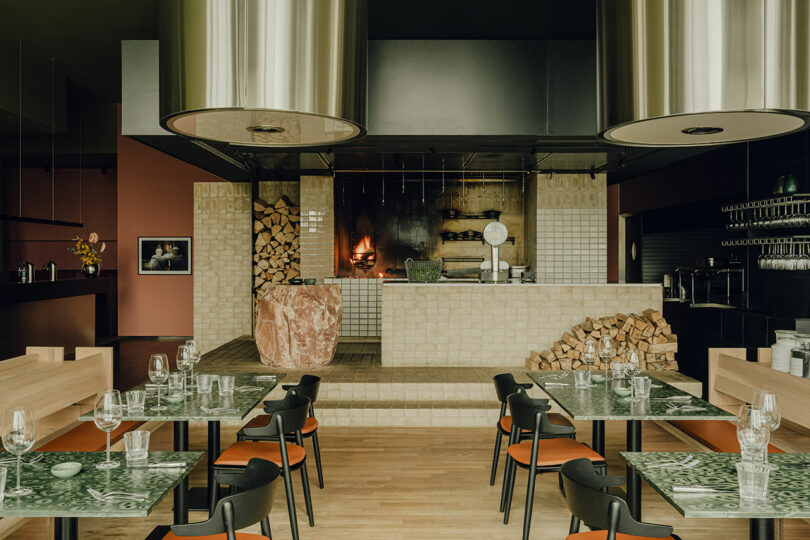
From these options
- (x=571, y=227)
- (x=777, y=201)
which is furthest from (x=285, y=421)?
(x=571, y=227)

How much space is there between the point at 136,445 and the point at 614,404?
2.47 meters

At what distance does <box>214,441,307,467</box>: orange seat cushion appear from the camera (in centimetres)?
335

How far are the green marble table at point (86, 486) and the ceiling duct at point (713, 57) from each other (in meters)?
2.18

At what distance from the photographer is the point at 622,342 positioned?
6.88 m

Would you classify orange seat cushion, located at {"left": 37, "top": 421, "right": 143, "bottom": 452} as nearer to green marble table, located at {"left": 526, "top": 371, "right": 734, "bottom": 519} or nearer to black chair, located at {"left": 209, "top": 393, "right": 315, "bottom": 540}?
black chair, located at {"left": 209, "top": 393, "right": 315, "bottom": 540}

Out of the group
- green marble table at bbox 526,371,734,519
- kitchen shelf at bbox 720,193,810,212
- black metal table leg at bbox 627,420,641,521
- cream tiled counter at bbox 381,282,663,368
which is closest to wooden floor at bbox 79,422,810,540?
black metal table leg at bbox 627,420,641,521

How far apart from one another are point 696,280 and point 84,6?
9.90 metres

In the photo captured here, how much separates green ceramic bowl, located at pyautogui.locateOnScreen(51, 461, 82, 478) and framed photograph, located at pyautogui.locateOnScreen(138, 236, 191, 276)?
32.8 feet

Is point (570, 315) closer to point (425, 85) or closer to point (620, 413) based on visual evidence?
point (425, 85)

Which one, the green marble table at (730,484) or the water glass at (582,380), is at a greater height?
the water glass at (582,380)

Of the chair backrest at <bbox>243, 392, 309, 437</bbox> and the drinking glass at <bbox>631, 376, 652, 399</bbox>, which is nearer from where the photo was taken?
the chair backrest at <bbox>243, 392, 309, 437</bbox>

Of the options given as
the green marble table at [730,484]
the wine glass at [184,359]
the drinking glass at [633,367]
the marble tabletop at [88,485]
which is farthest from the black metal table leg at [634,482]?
the wine glass at [184,359]

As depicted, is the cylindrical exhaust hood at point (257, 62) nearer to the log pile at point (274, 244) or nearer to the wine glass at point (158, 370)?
the wine glass at point (158, 370)

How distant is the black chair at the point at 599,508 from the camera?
6.42ft
